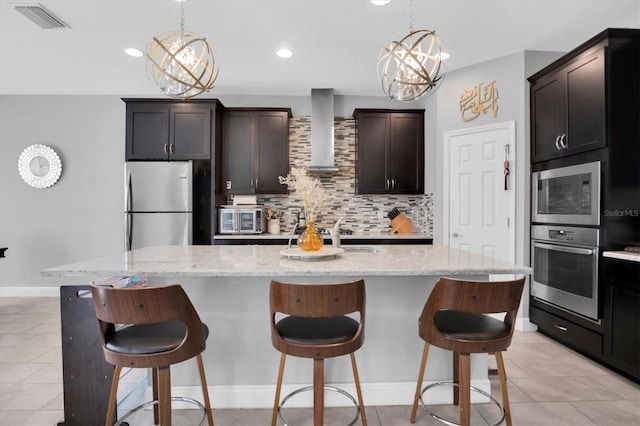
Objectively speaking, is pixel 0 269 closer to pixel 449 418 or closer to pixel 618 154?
pixel 449 418

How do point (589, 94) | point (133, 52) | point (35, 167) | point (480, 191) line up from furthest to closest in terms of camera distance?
point (35, 167) → point (480, 191) → point (133, 52) → point (589, 94)

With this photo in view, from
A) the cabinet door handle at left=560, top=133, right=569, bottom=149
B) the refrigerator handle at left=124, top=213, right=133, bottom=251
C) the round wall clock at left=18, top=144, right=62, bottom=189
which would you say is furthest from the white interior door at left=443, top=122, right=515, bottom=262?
the round wall clock at left=18, top=144, right=62, bottom=189

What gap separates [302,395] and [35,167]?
479cm

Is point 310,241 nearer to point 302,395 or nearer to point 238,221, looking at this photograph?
point 302,395

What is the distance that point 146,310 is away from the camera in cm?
138

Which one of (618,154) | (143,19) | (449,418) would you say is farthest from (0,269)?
(618,154)

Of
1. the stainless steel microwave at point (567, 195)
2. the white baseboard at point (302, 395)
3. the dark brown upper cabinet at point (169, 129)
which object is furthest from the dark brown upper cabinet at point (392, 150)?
the white baseboard at point (302, 395)

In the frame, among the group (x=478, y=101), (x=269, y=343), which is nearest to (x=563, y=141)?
(x=478, y=101)

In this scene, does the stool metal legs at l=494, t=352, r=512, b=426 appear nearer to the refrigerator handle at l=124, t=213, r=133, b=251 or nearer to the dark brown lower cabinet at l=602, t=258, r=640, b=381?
the dark brown lower cabinet at l=602, t=258, r=640, b=381

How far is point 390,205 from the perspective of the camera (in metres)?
4.66

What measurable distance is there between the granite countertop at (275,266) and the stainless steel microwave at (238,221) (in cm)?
193

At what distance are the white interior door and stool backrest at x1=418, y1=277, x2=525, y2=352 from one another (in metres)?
2.24

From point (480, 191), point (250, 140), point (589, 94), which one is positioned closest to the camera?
point (589, 94)

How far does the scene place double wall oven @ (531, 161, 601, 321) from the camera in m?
2.58
